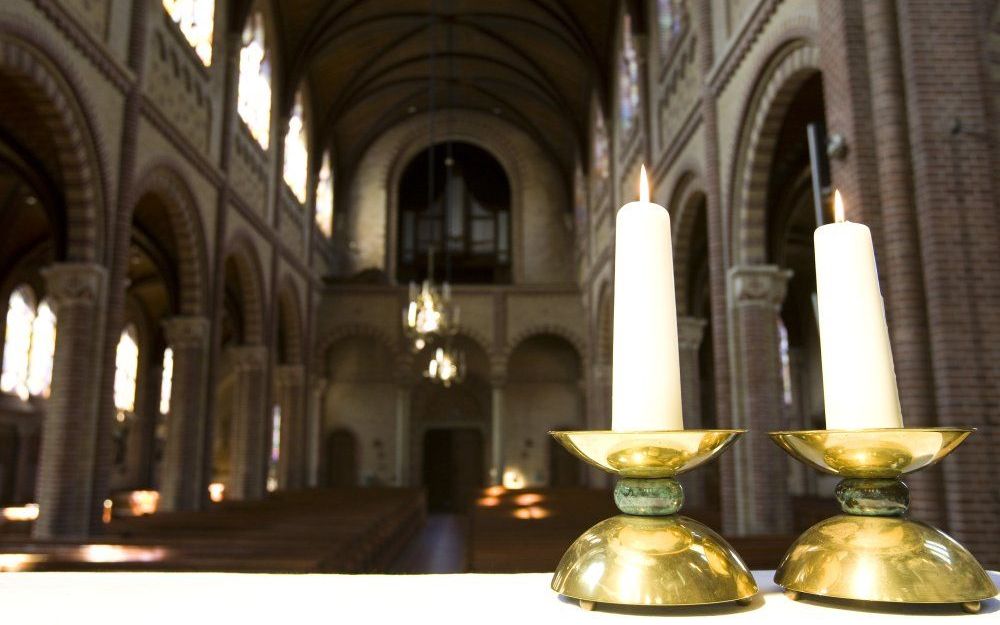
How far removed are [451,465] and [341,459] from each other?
10.6ft

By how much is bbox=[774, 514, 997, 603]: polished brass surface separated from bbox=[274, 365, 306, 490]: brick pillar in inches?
732

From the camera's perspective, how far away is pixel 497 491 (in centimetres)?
1666

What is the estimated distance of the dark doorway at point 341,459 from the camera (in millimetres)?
21922

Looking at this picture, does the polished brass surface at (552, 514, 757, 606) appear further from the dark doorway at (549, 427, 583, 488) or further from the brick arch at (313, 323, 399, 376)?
the dark doorway at (549, 427, 583, 488)

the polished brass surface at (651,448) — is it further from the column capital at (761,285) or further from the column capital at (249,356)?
the column capital at (249,356)

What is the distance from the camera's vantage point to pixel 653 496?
2.98 ft

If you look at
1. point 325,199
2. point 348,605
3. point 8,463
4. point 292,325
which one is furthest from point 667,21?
point 8,463

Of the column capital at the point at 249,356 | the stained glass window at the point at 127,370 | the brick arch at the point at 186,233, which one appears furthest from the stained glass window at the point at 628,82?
the stained glass window at the point at 127,370

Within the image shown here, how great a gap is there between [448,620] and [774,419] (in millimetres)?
8265

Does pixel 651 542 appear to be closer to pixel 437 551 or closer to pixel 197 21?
pixel 197 21

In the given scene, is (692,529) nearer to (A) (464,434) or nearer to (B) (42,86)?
(B) (42,86)

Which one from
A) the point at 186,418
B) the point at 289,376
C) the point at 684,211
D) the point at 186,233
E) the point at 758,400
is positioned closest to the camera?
the point at 758,400

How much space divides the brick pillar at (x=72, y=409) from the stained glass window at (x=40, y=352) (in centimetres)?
1031

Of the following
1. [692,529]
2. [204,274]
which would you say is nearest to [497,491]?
[204,274]
